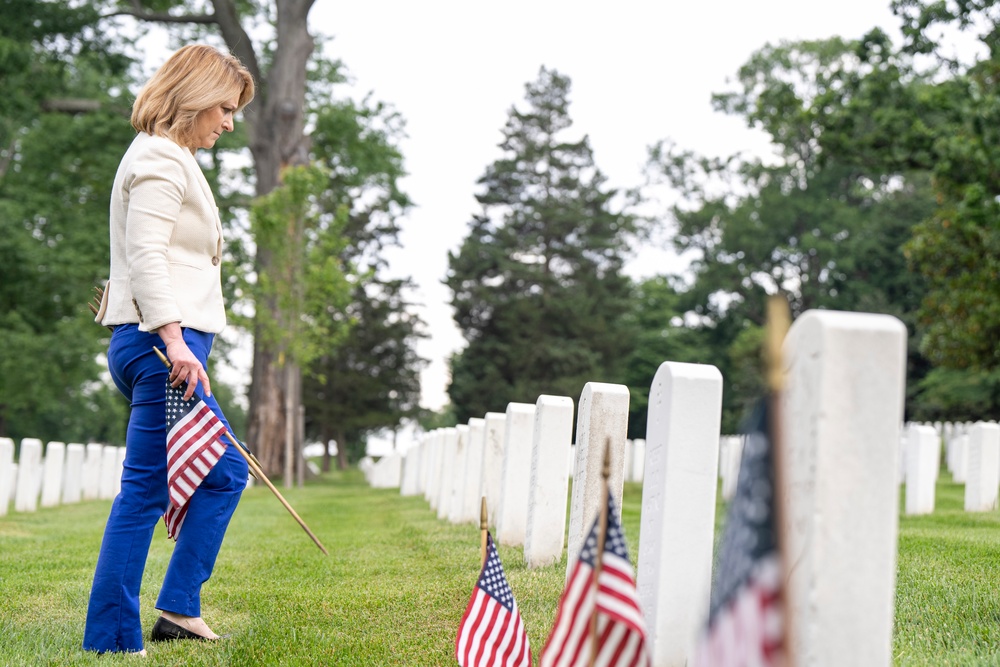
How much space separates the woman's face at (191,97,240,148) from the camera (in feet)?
14.6

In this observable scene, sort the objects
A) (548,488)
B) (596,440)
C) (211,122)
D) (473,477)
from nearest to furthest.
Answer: (211,122), (596,440), (548,488), (473,477)

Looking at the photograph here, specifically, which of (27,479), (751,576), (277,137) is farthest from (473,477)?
(277,137)

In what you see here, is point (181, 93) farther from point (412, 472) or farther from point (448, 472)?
point (412, 472)

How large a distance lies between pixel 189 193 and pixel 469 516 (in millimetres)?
6509

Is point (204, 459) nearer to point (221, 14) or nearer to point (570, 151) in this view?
point (221, 14)

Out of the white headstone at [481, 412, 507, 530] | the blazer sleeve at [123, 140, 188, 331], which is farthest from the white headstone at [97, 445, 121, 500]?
the blazer sleeve at [123, 140, 188, 331]

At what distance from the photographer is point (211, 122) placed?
177 inches

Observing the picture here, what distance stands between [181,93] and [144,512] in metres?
1.69

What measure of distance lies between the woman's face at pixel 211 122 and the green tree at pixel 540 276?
4356 centimetres

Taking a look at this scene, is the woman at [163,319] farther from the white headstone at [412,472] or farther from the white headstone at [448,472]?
the white headstone at [412,472]

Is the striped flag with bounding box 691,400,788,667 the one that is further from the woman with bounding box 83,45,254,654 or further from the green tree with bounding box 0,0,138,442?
the green tree with bounding box 0,0,138,442

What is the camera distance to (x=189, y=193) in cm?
440

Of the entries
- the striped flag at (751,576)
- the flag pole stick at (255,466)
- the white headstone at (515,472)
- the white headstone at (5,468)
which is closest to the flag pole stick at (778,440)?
the striped flag at (751,576)

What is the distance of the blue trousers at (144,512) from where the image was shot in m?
4.21
